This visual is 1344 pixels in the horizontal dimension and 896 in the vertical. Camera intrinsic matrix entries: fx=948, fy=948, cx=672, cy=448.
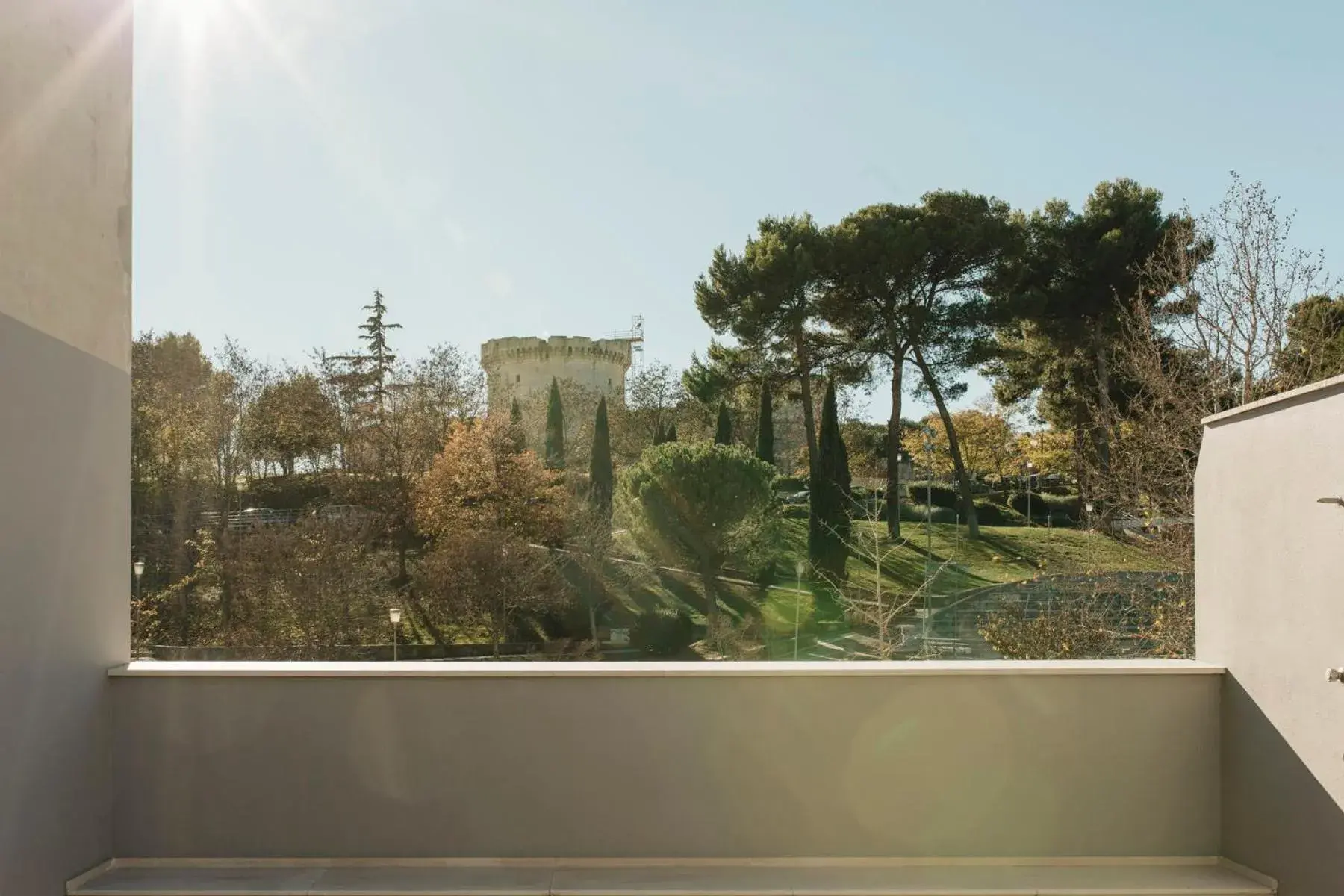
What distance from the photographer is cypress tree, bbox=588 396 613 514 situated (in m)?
19.6

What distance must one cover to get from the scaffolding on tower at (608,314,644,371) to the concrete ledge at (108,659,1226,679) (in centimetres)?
2349

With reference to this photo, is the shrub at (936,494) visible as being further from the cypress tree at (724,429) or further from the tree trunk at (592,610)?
the tree trunk at (592,610)

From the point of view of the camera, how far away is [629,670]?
2.53 m

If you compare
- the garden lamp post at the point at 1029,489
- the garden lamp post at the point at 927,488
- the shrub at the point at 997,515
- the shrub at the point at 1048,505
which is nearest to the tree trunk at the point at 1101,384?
the garden lamp post at the point at 927,488

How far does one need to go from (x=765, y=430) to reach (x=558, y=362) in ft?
23.2

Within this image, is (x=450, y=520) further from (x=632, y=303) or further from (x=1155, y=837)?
(x=1155, y=837)

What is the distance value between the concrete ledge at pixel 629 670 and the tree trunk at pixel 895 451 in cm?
1837

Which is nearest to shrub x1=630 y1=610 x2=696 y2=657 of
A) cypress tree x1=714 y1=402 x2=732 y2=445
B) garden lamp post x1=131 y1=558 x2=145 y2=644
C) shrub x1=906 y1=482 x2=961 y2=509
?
cypress tree x1=714 y1=402 x2=732 y2=445

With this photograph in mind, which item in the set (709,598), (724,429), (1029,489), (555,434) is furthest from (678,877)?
(1029,489)

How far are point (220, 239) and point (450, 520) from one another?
7.17 m

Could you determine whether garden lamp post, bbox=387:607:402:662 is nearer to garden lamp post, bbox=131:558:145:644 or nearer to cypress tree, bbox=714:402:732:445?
garden lamp post, bbox=131:558:145:644

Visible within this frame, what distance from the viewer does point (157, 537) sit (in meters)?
17.4

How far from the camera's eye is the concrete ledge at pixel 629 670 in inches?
98.1

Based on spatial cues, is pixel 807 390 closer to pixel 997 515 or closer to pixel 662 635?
pixel 997 515
